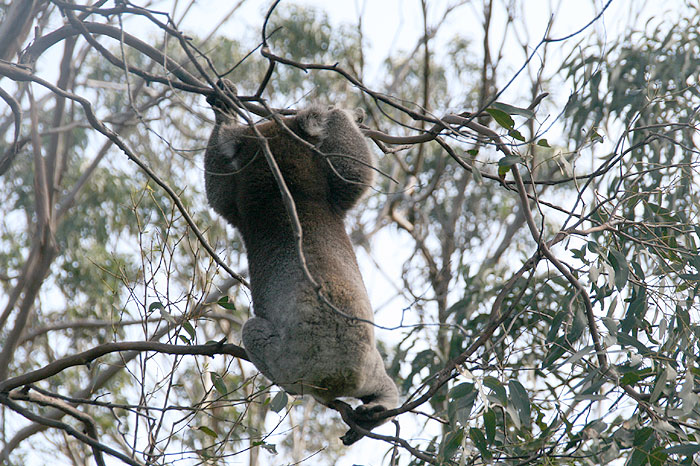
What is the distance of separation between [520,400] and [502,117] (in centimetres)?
95

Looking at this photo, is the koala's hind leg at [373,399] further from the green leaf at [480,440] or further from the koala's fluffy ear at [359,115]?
the koala's fluffy ear at [359,115]

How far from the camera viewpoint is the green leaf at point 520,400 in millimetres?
2100

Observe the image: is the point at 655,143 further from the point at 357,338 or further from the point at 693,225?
the point at 357,338

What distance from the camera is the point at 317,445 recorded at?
11.5 m

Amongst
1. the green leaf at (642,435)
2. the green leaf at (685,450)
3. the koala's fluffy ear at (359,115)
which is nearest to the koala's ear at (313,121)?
the koala's fluffy ear at (359,115)

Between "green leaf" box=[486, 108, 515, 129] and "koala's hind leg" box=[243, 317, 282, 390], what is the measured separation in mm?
1254

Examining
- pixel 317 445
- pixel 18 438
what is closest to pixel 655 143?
pixel 18 438

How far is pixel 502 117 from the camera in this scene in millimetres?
2389

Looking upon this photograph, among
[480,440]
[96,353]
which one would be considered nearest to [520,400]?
[480,440]

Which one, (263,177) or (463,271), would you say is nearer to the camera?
(263,177)

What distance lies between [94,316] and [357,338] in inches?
298

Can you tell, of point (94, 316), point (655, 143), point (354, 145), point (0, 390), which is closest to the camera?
point (0, 390)

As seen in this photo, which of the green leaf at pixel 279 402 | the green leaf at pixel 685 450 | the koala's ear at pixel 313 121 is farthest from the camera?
the koala's ear at pixel 313 121

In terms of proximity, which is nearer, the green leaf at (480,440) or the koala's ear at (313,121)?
the green leaf at (480,440)
